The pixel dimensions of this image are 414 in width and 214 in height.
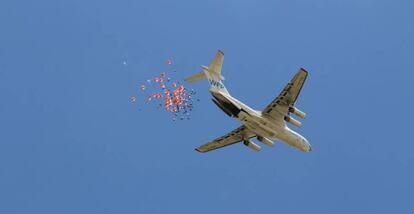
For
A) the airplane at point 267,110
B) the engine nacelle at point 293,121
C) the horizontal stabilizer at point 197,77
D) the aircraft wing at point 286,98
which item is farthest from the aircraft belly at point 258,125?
the horizontal stabilizer at point 197,77

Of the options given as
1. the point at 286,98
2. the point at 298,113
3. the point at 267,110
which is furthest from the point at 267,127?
the point at 286,98

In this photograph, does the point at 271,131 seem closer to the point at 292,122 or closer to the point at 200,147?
the point at 292,122

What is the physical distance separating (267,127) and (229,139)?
6.10m

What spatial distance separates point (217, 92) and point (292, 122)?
21.6 ft

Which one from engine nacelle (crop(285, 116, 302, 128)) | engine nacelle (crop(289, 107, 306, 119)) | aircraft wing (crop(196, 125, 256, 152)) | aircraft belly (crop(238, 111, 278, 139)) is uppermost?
aircraft wing (crop(196, 125, 256, 152))

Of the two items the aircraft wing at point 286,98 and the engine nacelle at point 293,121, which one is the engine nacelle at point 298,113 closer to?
the aircraft wing at point 286,98

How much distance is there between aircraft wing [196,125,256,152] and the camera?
69.5m

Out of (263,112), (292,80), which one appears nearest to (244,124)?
(263,112)

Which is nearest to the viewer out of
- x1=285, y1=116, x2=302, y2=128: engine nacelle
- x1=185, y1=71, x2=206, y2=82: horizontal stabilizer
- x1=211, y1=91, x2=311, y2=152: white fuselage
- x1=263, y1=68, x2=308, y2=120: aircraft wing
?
x1=263, y1=68, x2=308, y2=120: aircraft wing

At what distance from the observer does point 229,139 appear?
231 ft

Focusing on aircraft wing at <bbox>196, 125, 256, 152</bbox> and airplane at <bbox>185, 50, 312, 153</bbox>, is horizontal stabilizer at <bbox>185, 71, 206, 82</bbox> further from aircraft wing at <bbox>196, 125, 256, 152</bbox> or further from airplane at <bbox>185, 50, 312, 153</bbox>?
aircraft wing at <bbox>196, 125, 256, 152</bbox>

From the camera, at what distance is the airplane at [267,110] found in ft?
206

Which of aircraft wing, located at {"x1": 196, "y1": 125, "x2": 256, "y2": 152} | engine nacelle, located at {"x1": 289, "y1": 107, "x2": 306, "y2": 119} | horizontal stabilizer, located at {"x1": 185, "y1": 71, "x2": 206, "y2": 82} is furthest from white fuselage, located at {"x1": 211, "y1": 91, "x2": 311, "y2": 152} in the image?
aircraft wing, located at {"x1": 196, "y1": 125, "x2": 256, "y2": 152}

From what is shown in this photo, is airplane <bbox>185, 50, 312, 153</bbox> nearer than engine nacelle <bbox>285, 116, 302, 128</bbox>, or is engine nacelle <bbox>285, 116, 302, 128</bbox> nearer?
airplane <bbox>185, 50, 312, 153</bbox>
